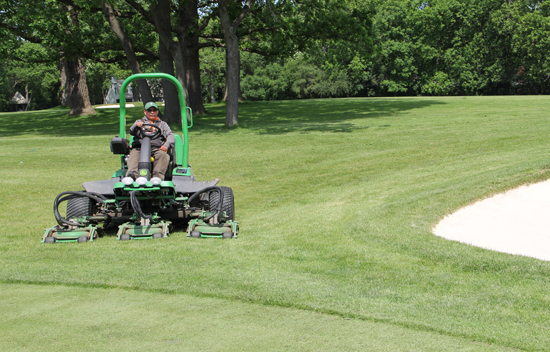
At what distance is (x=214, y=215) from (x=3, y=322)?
367 centimetres

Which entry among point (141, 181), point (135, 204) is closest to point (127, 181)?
point (141, 181)

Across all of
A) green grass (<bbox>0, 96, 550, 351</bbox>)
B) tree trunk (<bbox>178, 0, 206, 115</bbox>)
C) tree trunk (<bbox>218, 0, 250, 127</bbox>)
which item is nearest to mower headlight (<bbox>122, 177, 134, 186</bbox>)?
green grass (<bbox>0, 96, 550, 351</bbox>)

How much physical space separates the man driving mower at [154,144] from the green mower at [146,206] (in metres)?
0.10

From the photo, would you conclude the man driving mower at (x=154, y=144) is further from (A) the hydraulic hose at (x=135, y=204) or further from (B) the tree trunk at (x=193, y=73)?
(B) the tree trunk at (x=193, y=73)

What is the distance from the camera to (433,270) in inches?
245

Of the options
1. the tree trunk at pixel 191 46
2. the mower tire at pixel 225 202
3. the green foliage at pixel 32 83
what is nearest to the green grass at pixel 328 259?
the mower tire at pixel 225 202

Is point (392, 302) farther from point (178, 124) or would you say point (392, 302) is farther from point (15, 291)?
point (178, 124)

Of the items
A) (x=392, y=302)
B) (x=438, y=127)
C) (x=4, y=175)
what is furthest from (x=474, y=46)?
(x=392, y=302)

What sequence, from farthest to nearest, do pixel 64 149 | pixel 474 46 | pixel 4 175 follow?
pixel 474 46
pixel 64 149
pixel 4 175

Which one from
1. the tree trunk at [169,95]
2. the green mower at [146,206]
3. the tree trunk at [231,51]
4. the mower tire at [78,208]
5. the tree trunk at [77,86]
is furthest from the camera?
the tree trunk at [77,86]

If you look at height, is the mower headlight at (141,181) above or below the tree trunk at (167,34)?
below

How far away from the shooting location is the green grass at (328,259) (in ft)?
15.1

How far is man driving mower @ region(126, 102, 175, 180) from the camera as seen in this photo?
8.05 m

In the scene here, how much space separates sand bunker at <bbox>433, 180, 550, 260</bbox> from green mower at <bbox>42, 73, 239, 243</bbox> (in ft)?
11.3
